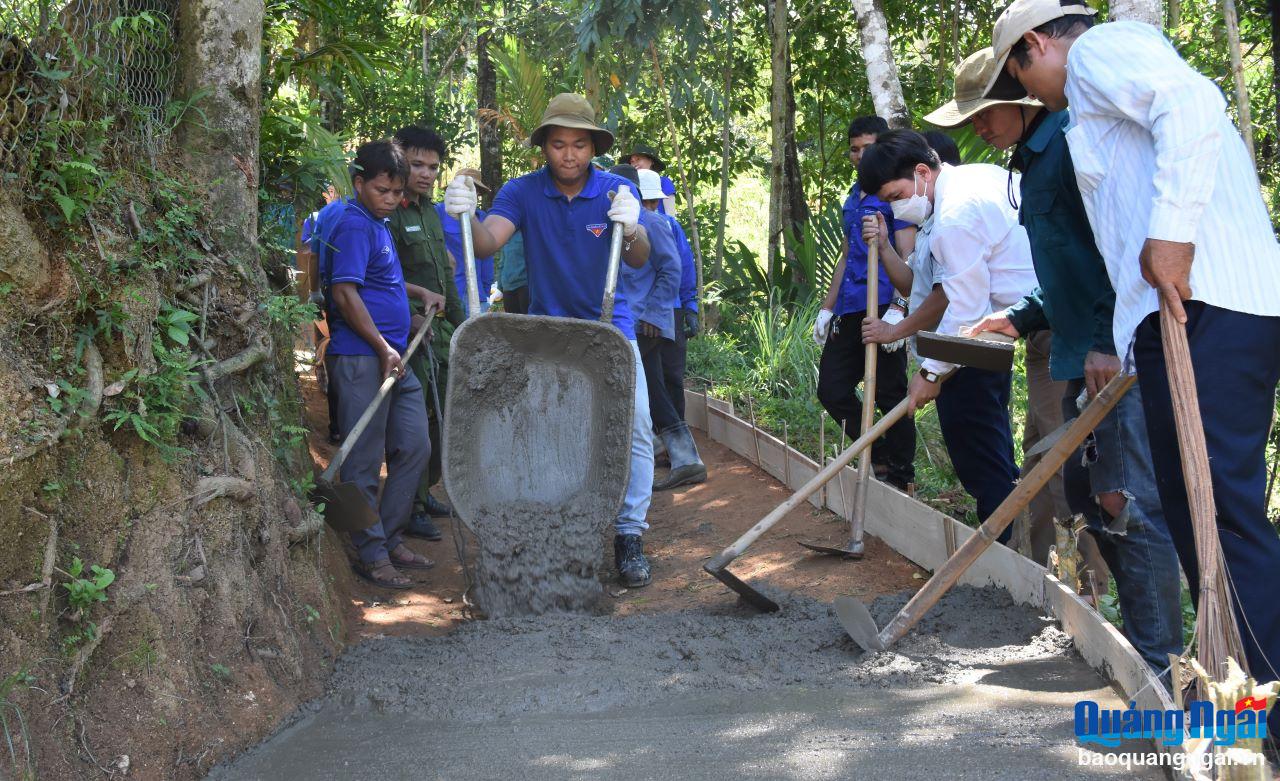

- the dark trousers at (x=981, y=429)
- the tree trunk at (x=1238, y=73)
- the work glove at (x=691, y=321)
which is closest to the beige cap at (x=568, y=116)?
the dark trousers at (x=981, y=429)

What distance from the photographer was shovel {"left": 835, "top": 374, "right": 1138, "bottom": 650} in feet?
9.95

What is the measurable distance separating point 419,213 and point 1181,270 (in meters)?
4.25

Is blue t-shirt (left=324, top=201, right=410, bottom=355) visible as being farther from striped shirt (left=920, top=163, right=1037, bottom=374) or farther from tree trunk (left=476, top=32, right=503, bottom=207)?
tree trunk (left=476, top=32, right=503, bottom=207)

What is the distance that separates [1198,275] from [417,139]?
4400mm

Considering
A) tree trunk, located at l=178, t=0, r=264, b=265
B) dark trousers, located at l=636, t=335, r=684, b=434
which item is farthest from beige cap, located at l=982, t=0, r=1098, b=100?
dark trousers, located at l=636, t=335, r=684, b=434

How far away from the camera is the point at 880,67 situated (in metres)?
7.60

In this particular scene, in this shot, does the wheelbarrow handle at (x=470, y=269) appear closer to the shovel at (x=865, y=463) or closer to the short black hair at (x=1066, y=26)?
the shovel at (x=865, y=463)

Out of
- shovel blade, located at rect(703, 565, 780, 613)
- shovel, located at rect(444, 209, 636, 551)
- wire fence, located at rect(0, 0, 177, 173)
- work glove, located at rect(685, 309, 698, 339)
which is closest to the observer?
wire fence, located at rect(0, 0, 177, 173)

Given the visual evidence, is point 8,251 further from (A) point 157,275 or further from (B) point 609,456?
(B) point 609,456

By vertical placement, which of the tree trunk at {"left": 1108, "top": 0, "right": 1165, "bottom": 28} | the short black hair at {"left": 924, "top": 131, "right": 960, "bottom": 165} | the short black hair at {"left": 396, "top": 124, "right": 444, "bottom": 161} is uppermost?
the tree trunk at {"left": 1108, "top": 0, "right": 1165, "bottom": 28}

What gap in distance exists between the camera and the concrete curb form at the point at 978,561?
2.80 meters

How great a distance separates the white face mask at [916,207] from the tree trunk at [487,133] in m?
8.80

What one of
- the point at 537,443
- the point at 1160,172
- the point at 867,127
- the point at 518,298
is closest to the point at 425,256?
the point at 518,298

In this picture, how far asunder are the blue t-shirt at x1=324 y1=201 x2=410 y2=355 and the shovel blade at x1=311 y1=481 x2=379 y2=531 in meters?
0.68
